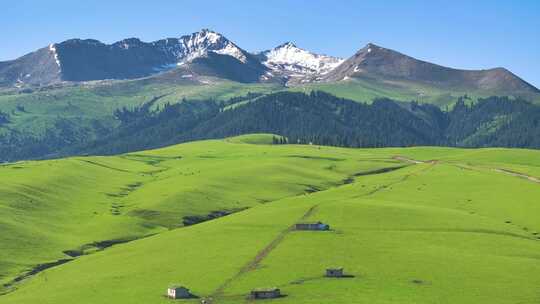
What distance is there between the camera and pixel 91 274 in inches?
4001

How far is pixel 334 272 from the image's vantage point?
9019cm

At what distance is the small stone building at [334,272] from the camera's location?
295 ft

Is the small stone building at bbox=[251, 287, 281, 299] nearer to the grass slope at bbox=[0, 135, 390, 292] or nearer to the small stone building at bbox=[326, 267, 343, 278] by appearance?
the small stone building at bbox=[326, 267, 343, 278]

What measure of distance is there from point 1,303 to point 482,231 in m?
81.6

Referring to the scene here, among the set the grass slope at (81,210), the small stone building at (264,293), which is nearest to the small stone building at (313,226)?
the grass slope at (81,210)

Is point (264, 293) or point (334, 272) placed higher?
point (334, 272)

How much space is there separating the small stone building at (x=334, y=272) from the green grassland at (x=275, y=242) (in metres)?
1.29

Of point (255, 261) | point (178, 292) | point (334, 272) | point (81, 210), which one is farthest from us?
point (81, 210)

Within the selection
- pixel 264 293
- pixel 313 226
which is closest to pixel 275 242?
pixel 313 226

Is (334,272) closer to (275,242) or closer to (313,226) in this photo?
(275,242)

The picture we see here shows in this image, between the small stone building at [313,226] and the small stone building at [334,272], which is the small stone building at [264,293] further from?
the small stone building at [313,226]

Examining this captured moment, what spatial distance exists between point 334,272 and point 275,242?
27446mm

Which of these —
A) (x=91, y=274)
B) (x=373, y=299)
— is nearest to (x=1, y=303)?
(x=91, y=274)

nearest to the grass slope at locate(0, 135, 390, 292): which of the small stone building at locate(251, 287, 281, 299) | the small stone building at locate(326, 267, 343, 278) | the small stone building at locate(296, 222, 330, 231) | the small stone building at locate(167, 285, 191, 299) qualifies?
the small stone building at locate(296, 222, 330, 231)
